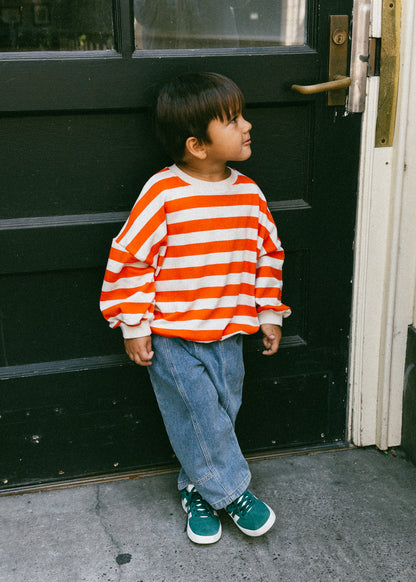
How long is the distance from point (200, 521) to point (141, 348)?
0.53m

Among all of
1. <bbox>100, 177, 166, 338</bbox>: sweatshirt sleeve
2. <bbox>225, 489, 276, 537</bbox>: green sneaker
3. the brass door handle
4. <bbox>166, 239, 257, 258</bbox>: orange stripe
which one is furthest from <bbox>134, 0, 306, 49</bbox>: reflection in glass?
<bbox>225, 489, 276, 537</bbox>: green sneaker

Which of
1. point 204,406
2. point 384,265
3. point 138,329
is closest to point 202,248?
point 138,329

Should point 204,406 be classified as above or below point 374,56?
below

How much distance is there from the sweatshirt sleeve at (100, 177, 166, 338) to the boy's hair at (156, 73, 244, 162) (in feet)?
0.56

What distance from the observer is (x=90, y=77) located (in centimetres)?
169

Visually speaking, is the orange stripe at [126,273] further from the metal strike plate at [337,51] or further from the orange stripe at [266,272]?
the metal strike plate at [337,51]

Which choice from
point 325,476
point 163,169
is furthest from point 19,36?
point 325,476

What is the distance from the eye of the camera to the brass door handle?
68.6 inches

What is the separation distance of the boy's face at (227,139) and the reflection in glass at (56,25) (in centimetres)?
41

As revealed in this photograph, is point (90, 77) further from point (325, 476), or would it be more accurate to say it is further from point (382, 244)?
point (325, 476)

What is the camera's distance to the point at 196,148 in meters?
1.60

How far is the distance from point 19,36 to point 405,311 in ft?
4.67

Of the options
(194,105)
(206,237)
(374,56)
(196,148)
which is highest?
(374,56)

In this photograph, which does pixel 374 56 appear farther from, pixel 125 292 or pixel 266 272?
pixel 125 292
